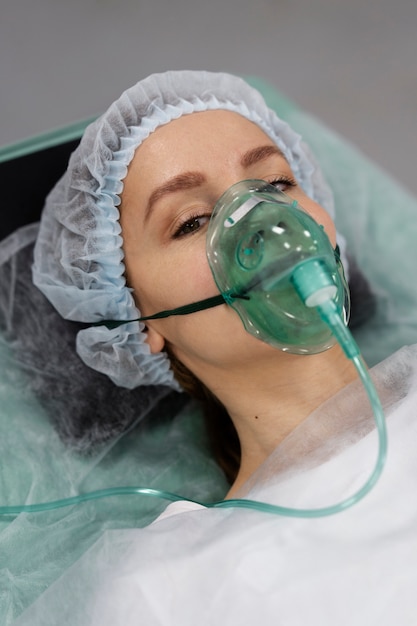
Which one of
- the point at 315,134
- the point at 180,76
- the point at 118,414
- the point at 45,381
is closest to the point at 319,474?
the point at 118,414

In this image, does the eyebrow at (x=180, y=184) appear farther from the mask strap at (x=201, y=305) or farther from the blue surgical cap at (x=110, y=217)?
the mask strap at (x=201, y=305)

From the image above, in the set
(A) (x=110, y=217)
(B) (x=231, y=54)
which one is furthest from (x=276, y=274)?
(B) (x=231, y=54)

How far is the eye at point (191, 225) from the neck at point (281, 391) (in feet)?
1.04

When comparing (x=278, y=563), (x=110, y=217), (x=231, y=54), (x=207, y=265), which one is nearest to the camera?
(x=278, y=563)

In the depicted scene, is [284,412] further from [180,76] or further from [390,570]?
[180,76]

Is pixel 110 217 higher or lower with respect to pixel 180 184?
lower

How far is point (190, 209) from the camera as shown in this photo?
1.42 m

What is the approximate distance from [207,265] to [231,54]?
2010 mm

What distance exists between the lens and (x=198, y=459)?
184 cm

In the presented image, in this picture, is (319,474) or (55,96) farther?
(55,96)

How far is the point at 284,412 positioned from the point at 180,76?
0.80m

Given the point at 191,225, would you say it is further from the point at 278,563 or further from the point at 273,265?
the point at 278,563

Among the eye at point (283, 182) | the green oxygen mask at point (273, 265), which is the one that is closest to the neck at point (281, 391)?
the green oxygen mask at point (273, 265)

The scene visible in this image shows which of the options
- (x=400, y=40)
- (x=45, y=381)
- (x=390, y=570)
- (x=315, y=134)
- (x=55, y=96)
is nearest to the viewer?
(x=390, y=570)
